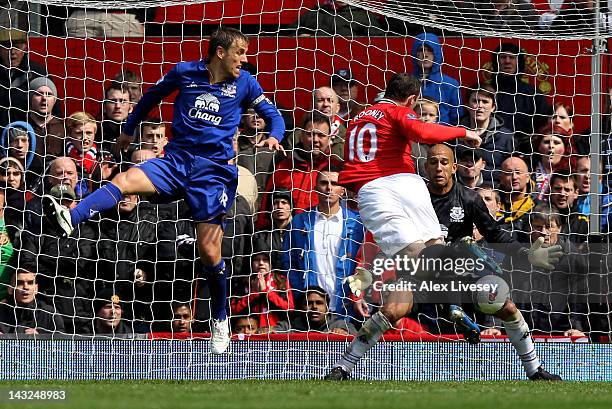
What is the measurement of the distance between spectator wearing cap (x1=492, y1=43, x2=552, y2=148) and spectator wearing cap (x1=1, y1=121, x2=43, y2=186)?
14.1 ft

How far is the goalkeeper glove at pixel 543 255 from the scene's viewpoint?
10445 millimetres

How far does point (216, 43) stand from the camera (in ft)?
29.3

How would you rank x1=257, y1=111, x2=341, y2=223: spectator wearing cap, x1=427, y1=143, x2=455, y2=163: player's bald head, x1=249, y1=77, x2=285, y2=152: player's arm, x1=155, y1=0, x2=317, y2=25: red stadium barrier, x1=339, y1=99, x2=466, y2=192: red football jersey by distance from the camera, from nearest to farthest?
1. x1=249, y1=77, x2=285, y2=152: player's arm
2. x1=339, y1=99, x2=466, y2=192: red football jersey
3. x1=427, y1=143, x2=455, y2=163: player's bald head
4. x1=257, y1=111, x2=341, y2=223: spectator wearing cap
5. x1=155, y1=0, x2=317, y2=25: red stadium barrier

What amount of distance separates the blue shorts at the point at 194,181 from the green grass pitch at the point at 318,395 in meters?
1.30

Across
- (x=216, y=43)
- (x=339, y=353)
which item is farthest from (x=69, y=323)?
(x=216, y=43)

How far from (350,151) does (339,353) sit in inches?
72.9

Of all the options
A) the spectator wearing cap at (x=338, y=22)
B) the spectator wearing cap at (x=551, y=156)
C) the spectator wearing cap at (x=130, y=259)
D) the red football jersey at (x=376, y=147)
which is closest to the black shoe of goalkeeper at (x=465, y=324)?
→ the red football jersey at (x=376, y=147)

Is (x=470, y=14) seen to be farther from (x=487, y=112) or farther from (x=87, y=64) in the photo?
(x=87, y=64)

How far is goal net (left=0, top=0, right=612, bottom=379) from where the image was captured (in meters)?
10.0

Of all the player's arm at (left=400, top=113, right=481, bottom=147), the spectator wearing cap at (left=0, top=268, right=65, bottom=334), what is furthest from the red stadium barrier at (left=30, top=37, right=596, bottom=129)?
the player's arm at (left=400, top=113, right=481, bottom=147)

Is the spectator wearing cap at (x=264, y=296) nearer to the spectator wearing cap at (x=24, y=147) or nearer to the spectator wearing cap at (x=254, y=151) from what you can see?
the spectator wearing cap at (x=254, y=151)

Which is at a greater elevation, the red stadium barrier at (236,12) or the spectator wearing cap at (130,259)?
the red stadium barrier at (236,12)

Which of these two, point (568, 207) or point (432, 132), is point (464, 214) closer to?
point (568, 207)

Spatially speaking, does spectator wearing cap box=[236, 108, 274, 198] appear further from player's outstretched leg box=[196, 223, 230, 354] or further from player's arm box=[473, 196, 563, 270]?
player's arm box=[473, 196, 563, 270]
